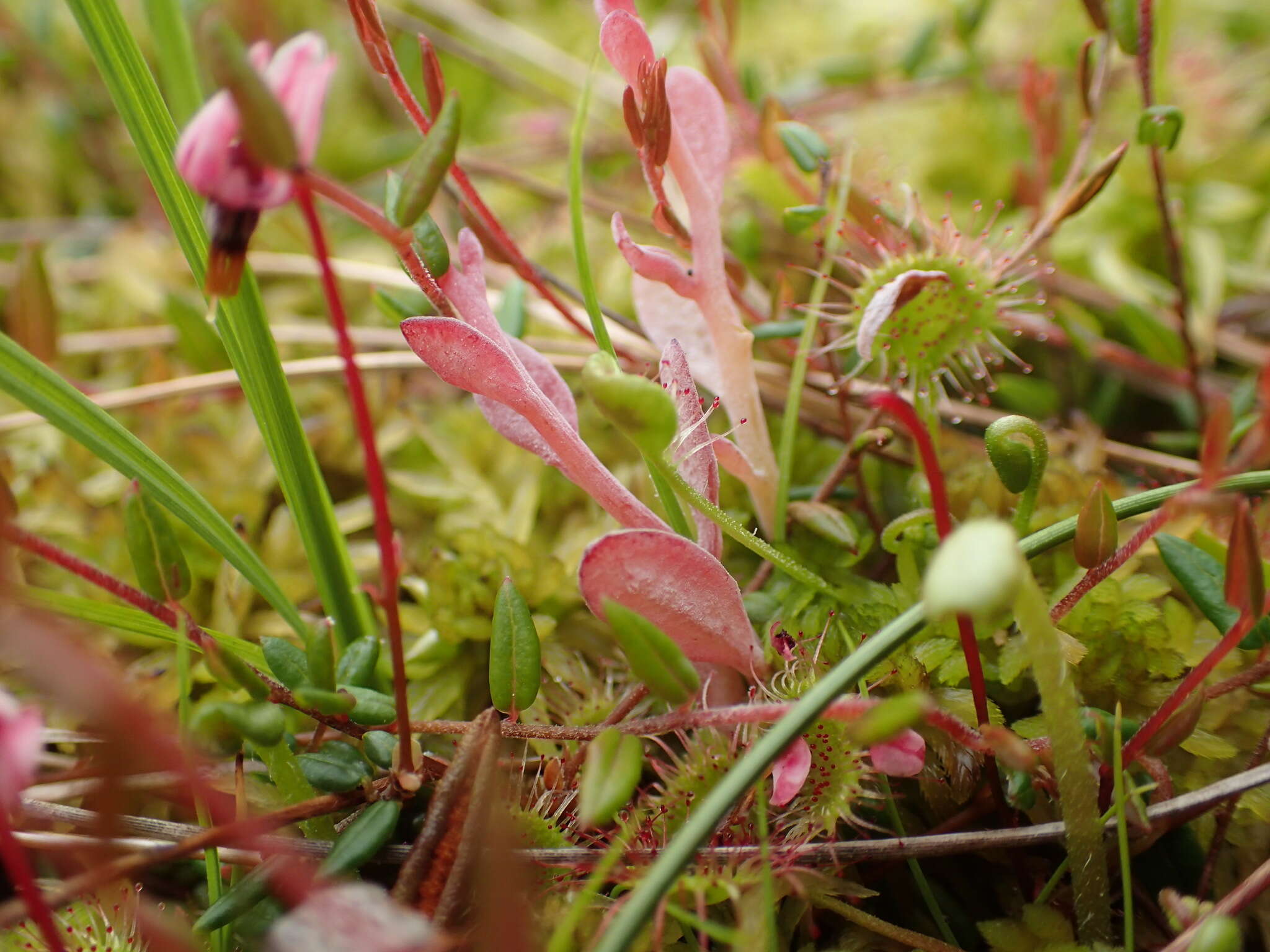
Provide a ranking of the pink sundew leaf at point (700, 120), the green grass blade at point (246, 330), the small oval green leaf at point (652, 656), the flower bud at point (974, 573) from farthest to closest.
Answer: the pink sundew leaf at point (700, 120) → the green grass blade at point (246, 330) → the small oval green leaf at point (652, 656) → the flower bud at point (974, 573)

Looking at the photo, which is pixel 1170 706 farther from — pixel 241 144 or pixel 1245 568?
pixel 241 144

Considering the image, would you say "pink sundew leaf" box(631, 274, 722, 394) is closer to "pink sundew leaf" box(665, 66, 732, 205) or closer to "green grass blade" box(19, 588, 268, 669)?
"pink sundew leaf" box(665, 66, 732, 205)

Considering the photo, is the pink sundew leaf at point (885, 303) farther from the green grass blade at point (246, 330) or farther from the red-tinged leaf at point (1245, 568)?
the green grass blade at point (246, 330)

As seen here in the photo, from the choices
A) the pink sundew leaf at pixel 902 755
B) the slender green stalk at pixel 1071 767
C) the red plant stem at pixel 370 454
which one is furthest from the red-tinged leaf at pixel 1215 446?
the red plant stem at pixel 370 454

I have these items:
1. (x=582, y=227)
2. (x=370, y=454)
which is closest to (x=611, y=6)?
(x=582, y=227)

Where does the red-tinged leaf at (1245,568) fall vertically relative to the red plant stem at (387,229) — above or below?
below

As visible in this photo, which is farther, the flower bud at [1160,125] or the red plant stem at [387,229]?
the flower bud at [1160,125]

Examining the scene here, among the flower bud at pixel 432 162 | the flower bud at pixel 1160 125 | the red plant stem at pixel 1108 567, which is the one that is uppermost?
the flower bud at pixel 1160 125
